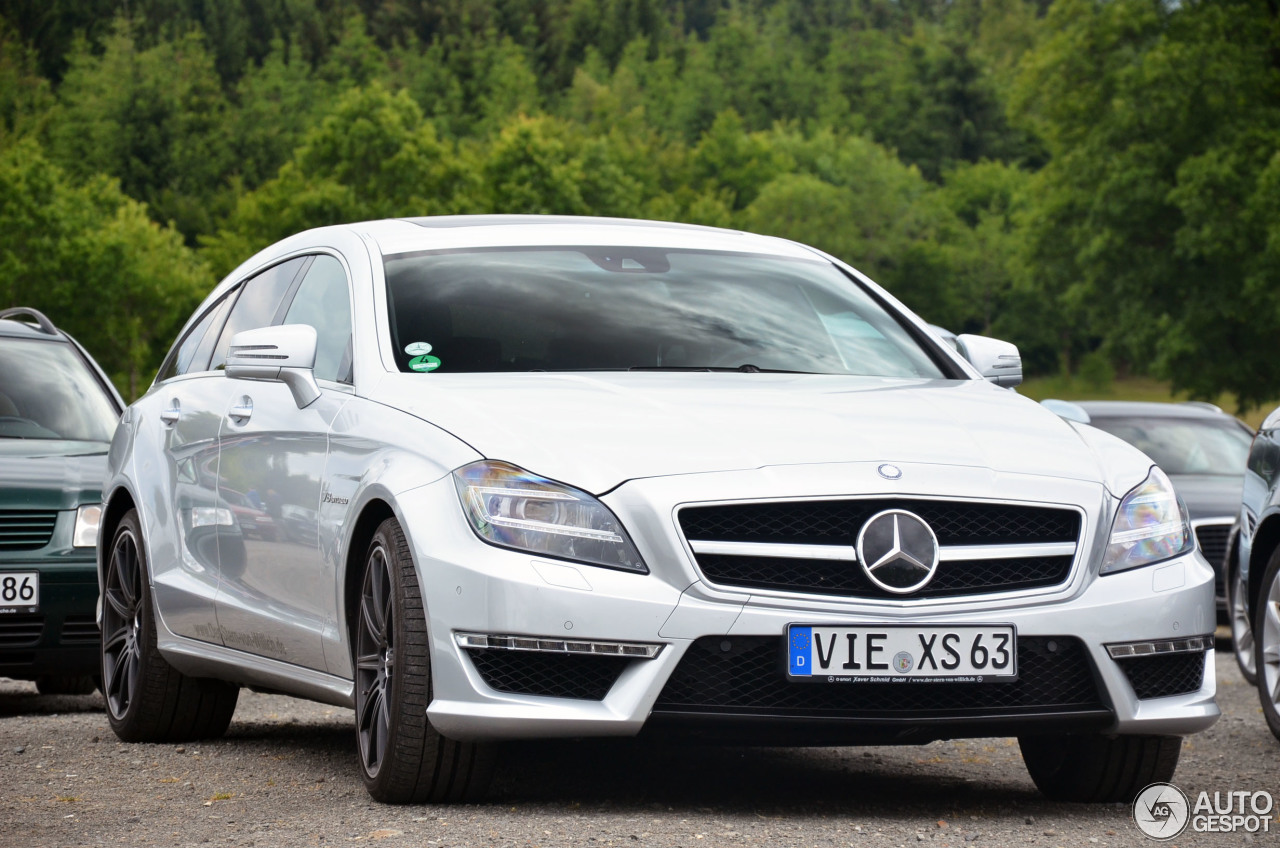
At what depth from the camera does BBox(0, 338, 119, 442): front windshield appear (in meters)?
9.79

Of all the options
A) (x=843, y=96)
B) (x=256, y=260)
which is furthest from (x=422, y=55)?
(x=256, y=260)

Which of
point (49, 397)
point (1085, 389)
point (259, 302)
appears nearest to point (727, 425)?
point (259, 302)

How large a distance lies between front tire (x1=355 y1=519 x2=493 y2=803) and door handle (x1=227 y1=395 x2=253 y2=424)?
1379 mm

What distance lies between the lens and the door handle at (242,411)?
21.2ft

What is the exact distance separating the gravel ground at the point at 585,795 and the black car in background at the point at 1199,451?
6949 mm

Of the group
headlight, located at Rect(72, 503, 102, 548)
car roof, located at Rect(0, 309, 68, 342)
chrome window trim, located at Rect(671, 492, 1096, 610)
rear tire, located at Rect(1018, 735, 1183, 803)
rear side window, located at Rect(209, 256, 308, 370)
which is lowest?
headlight, located at Rect(72, 503, 102, 548)

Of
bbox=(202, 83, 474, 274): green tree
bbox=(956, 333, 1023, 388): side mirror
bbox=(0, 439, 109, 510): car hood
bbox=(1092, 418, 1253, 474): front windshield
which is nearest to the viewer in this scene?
bbox=(956, 333, 1023, 388): side mirror

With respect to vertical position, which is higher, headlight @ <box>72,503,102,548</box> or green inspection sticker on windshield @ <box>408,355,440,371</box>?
green inspection sticker on windshield @ <box>408,355,440,371</box>

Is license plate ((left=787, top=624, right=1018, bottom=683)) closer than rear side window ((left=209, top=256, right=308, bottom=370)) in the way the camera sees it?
Yes

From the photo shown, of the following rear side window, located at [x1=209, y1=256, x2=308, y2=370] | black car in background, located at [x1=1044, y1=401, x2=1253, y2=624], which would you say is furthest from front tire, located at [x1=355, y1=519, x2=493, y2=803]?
black car in background, located at [x1=1044, y1=401, x2=1253, y2=624]

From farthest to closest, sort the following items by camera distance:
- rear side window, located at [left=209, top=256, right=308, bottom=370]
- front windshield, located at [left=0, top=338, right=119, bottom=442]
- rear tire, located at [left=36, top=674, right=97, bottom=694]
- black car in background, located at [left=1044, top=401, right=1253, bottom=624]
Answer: black car in background, located at [left=1044, top=401, right=1253, bottom=624] → rear tire, located at [left=36, top=674, right=97, bottom=694] → front windshield, located at [left=0, top=338, right=119, bottom=442] → rear side window, located at [left=209, top=256, right=308, bottom=370]

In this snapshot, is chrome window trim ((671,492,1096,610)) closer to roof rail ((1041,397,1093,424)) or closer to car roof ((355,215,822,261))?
roof rail ((1041,397,1093,424))

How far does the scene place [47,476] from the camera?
29.7ft

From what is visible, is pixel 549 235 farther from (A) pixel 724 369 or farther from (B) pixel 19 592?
(B) pixel 19 592
